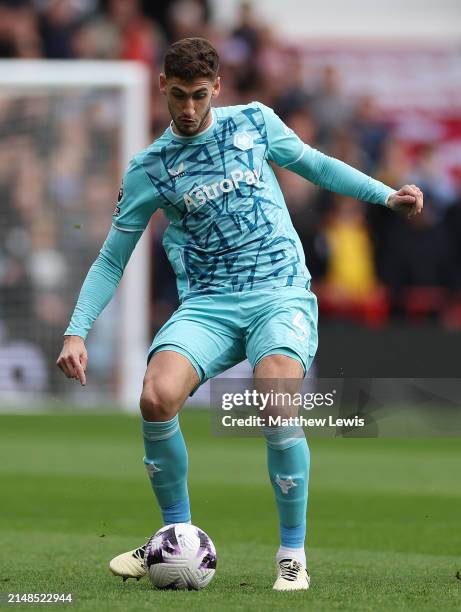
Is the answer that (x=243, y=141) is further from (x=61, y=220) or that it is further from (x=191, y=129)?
(x=61, y=220)

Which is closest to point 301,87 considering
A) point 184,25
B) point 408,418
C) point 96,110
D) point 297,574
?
point 184,25

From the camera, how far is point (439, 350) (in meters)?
14.2

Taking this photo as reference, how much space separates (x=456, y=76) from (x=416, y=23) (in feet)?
5.55

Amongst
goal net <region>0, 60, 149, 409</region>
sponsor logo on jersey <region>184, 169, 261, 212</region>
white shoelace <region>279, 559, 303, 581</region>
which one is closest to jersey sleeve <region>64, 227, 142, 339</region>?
sponsor logo on jersey <region>184, 169, 261, 212</region>

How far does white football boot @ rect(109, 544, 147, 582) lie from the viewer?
232 inches

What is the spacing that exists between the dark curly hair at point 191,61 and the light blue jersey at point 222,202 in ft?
1.06

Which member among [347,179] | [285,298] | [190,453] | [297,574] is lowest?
[190,453]

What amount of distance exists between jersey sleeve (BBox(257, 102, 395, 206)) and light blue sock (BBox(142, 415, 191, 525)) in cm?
117

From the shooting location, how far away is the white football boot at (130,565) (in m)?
5.89

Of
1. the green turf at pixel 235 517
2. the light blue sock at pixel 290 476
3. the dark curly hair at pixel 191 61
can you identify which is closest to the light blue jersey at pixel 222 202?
the dark curly hair at pixel 191 61

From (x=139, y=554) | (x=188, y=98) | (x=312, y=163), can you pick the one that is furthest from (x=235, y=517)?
(x=188, y=98)

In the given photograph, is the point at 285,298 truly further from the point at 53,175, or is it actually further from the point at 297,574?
the point at 53,175

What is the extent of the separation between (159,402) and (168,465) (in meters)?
0.34

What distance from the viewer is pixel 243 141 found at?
5914 mm
